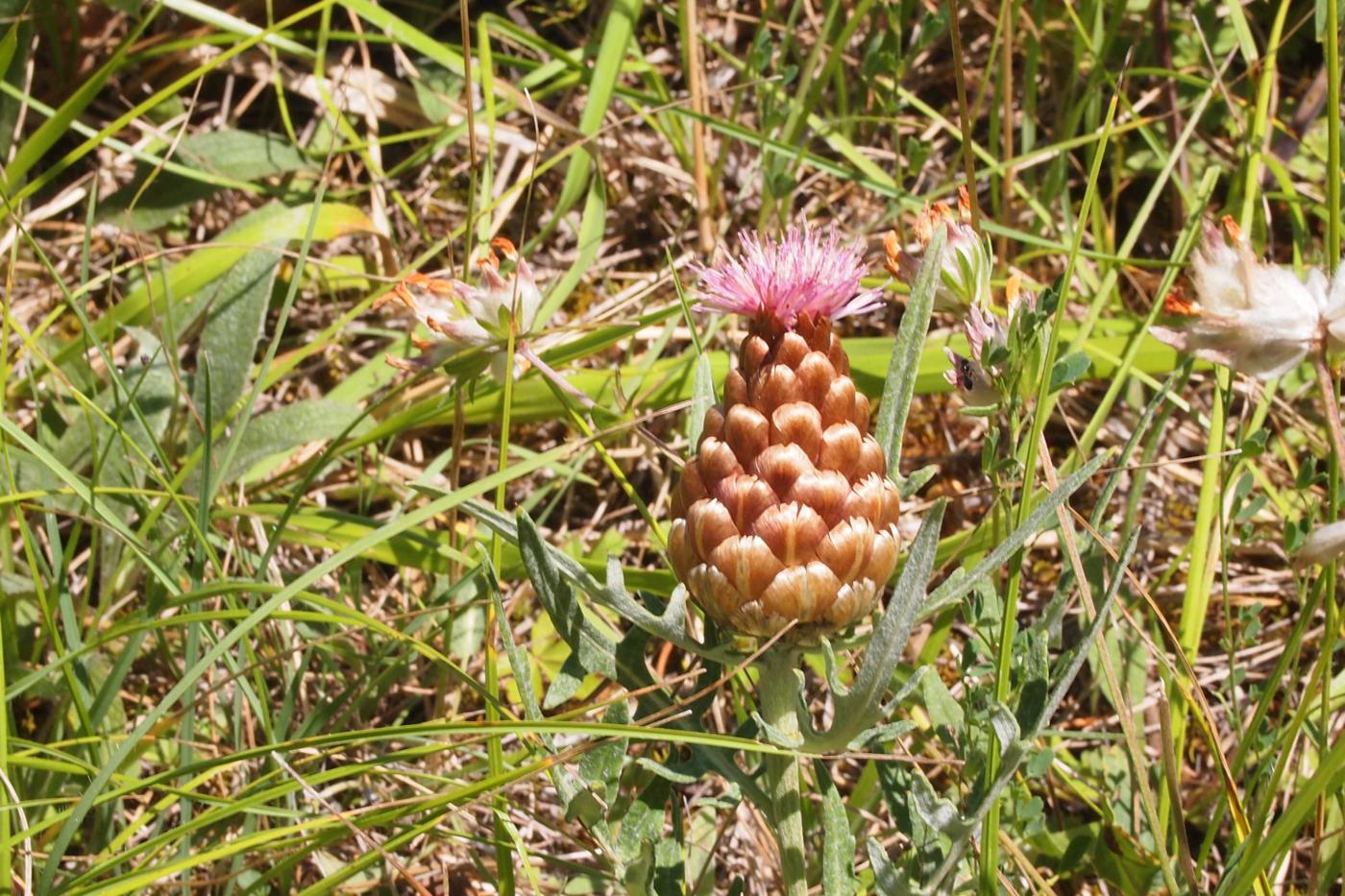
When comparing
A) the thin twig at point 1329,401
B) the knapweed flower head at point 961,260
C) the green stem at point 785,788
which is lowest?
the green stem at point 785,788

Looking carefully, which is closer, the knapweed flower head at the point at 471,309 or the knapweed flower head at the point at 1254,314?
the knapweed flower head at the point at 1254,314

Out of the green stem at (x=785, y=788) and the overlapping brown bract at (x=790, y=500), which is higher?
the overlapping brown bract at (x=790, y=500)

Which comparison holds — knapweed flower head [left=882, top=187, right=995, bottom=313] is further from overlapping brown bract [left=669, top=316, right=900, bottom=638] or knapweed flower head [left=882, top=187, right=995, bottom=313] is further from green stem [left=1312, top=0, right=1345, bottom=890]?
green stem [left=1312, top=0, right=1345, bottom=890]

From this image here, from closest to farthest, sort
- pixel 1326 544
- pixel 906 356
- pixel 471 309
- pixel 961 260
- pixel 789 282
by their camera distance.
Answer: pixel 1326 544
pixel 789 282
pixel 906 356
pixel 961 260
pixel 471 309

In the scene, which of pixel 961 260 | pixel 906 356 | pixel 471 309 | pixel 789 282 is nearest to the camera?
pixel 789 282

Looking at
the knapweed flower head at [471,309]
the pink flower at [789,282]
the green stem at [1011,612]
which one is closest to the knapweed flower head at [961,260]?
the green stem at [1011,612]

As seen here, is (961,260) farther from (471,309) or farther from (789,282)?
(471,309)

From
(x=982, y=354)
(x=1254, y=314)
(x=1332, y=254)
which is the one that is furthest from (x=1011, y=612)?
(x=1332, y=254)

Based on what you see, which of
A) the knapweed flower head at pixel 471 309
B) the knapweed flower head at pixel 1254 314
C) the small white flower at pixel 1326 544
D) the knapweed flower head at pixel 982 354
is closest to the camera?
the small white flower at pixel 1326 544

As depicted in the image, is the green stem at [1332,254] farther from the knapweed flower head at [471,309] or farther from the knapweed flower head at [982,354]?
the knapweed flower head at [471,309]
